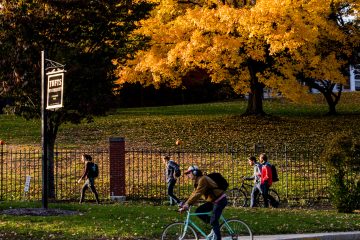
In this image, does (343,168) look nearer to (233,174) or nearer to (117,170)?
(233,174)

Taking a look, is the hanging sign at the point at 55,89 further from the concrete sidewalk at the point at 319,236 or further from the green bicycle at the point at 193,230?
the concrete sidewalk at the point at 319,236

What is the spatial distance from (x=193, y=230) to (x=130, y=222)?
9.80 feet

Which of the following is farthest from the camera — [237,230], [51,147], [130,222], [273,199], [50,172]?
[51,147]

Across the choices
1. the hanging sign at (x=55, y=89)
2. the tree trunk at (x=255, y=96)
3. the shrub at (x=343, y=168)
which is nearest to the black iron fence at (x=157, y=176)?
the shrub at (x=343, y=168)

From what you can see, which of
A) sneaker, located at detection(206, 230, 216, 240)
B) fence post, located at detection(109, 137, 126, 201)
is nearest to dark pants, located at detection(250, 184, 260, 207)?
fence post, located at detection(109, 137, 126, 201)

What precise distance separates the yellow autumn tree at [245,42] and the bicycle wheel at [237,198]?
7.20m

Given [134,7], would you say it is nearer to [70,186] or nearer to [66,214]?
[70,186]

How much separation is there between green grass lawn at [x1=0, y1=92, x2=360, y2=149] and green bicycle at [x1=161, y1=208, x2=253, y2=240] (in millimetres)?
13864

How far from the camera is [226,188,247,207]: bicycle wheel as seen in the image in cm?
2005

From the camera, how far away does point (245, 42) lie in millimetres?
28453

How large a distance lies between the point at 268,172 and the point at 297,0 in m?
10.3

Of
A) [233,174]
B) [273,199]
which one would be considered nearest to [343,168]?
[273,199]

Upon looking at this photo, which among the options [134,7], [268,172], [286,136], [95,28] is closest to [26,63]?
[95,28]

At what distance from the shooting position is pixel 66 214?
15.5 m
